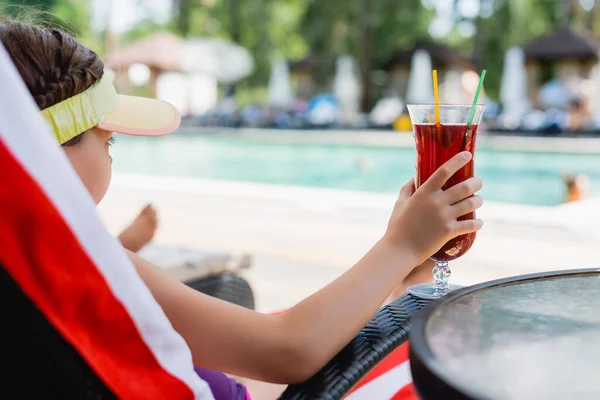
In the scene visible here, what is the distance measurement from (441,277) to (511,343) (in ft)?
1.42

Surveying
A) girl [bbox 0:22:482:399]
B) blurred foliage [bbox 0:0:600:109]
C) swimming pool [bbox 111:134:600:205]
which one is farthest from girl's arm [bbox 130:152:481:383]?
blurred foliage [bbox 0:0:600:109]

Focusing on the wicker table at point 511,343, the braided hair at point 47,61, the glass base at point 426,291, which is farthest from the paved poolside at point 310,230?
the braided hair at point 47,61

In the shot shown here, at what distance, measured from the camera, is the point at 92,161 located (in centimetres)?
104

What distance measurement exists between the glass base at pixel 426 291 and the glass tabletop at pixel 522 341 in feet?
0.52

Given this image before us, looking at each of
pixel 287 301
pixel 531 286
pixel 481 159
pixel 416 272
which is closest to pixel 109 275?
pixel 531 286

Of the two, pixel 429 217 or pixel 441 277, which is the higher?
pixel 429 217

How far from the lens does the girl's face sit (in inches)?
40.2

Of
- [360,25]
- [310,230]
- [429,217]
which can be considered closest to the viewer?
[429,217]

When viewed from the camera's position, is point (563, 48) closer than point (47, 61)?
No

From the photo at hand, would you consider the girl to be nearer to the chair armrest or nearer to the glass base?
the chair armrest

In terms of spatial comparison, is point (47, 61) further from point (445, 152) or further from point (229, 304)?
point (445, 152)

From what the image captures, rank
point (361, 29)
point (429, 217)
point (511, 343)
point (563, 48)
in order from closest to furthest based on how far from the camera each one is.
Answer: point (511, 343) < point (429, 217) < point (563, 48) < point (361, 29)

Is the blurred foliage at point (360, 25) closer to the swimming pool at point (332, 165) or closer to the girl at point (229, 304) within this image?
the swimming pool at point (332, 165)

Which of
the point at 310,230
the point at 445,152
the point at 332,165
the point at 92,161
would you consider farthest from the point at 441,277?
the point at 332,165
